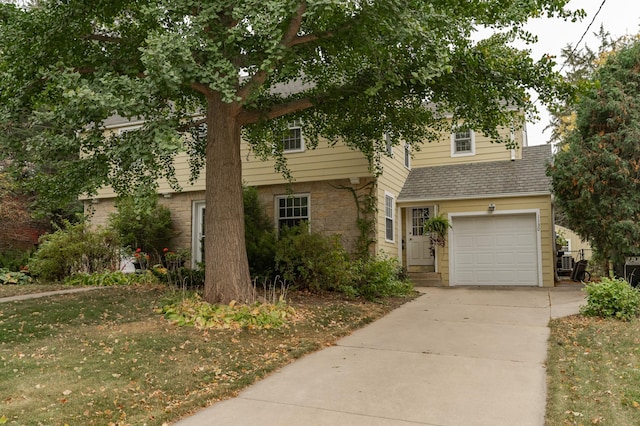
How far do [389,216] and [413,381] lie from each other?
8.84m

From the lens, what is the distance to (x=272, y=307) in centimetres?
752

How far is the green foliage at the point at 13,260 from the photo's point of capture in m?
15.6

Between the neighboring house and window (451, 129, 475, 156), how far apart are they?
0.03 metres

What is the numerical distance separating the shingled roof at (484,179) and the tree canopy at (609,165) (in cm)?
199

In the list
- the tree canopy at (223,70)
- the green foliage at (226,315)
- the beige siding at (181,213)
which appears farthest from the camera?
the beige siding at (181,213)

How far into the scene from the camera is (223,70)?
21.0 feet

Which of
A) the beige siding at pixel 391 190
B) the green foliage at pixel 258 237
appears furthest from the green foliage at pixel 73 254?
the beige siding at pixel 391 190

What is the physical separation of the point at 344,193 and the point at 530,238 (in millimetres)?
5204

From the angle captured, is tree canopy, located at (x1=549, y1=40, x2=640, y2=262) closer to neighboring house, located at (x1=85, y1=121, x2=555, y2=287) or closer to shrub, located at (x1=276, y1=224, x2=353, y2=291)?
neighboring house, located at (x1=85, y1=121, x2=555, y2=287)

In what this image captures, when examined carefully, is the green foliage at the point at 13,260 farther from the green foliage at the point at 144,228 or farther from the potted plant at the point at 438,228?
the potted plant at the point at 438,228

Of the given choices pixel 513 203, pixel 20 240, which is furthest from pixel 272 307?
pixel 20 240

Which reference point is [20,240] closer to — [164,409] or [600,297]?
[164,409]

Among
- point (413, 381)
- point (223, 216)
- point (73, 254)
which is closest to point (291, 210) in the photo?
point (223, 216)

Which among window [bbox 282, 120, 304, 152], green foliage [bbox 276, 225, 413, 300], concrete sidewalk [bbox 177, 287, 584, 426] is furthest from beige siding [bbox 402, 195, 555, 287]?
concrete sidewalk [bbox 177, 287, 584, 426]
